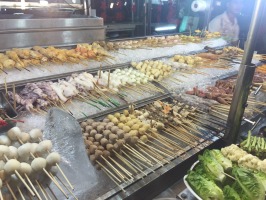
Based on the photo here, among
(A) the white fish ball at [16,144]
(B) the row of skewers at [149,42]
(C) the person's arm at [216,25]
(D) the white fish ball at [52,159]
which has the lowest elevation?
(A) the white fish ball at [16,144]

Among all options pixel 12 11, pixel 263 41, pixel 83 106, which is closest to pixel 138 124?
pixel 83 106

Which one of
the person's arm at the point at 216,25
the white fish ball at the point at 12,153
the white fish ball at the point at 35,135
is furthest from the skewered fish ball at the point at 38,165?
the person's arm at the point at 216,25

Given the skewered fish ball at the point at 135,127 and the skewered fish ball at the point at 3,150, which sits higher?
the skewered fish ball at the point at 3,150

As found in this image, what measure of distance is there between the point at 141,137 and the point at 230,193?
1.11 meters

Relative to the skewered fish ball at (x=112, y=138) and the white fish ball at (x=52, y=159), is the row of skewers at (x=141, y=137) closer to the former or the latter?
the skewered fish ball at (x=112, y=138)

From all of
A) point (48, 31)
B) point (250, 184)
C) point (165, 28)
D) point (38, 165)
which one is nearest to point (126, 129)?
point (38, 165)

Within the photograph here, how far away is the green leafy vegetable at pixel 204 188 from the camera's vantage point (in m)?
2.10

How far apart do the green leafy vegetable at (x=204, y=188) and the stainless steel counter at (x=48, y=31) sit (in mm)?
4032

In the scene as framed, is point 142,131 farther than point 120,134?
Yes

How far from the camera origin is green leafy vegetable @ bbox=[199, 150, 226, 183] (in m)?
2.35

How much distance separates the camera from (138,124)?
3.01 meters

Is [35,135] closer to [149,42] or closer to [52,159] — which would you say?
[52,159]

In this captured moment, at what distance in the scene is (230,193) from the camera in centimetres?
211

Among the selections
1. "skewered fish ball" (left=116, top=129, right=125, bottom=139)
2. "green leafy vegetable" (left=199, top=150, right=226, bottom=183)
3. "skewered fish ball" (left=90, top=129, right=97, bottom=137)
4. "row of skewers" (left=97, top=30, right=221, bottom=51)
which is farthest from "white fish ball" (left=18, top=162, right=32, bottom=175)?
"row of skewers" (left=97, top=30, right=221, bottom=51)
